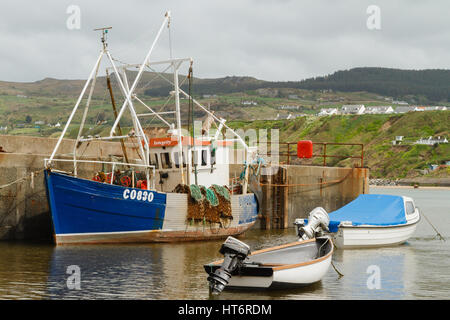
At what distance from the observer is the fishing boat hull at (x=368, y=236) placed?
21.2 m

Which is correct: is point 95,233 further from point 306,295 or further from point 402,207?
point 402,207

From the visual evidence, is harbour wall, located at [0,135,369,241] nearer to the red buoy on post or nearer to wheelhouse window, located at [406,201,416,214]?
the red buoy on post

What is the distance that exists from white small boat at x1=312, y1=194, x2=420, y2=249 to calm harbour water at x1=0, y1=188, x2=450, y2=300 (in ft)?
1.26

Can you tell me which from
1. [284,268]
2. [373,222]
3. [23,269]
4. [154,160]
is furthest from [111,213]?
[373,222]

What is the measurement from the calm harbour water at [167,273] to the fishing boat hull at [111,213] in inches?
16.0

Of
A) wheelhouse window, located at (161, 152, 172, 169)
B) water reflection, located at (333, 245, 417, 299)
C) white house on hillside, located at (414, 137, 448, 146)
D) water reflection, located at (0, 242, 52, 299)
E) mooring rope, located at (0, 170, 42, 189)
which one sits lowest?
white house on hillside, located at (414, 137, 448, 146)

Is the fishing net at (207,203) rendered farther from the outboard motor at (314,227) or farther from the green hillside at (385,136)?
the green hillside at (385,136)

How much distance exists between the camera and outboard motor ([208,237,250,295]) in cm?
1235

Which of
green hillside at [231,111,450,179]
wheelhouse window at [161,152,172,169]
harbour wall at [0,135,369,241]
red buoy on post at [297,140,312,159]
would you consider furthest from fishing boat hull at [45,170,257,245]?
green hillside at [231,111,450,179]

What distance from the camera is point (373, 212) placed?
23.5 metres

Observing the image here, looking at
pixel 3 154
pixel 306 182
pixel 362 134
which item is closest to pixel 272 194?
pixel 306 182

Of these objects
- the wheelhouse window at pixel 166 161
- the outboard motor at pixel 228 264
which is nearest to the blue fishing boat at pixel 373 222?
the wheelhouse window at pixel 166 161

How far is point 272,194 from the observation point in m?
29.5

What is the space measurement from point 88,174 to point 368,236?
36.4 ft
